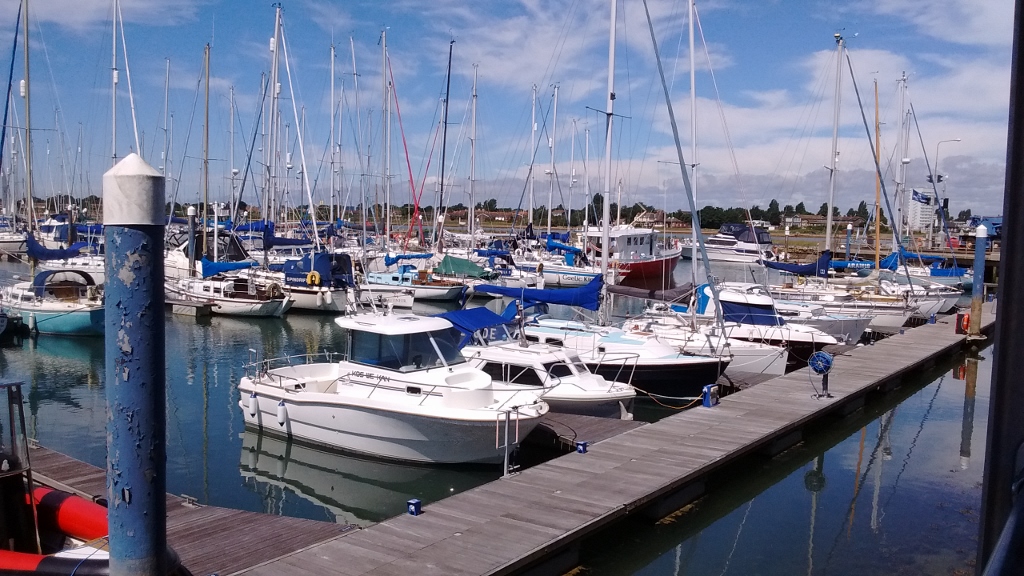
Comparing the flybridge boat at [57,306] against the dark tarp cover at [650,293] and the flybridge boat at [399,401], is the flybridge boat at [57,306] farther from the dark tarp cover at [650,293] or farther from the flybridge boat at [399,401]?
the dark tarp cover at [650,293]

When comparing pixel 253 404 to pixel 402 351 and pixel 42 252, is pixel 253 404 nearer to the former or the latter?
pixel 402 351

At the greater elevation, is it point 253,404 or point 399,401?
point 399,401

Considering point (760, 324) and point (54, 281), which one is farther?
point (54, 281)

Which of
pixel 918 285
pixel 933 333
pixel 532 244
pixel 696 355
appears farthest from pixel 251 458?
pixel 532 244

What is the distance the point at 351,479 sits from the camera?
13.5 metres

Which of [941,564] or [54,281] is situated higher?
[54,281]

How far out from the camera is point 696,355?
61.4 feet

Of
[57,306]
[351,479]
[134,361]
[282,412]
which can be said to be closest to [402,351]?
[351,479]

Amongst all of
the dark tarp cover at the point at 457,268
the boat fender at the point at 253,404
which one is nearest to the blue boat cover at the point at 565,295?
the boat fender at the point at 253,404

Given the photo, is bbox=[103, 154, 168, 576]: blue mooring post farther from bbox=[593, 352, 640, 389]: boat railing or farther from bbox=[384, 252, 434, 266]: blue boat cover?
bbox=[384, 252, 434, 266]: blue boat cover

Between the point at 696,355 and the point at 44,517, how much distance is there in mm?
14526

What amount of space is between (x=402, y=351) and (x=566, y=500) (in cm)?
530

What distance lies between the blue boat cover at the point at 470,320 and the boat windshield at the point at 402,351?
0.73 meters

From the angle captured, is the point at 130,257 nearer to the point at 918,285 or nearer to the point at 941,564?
the point at 941,564
